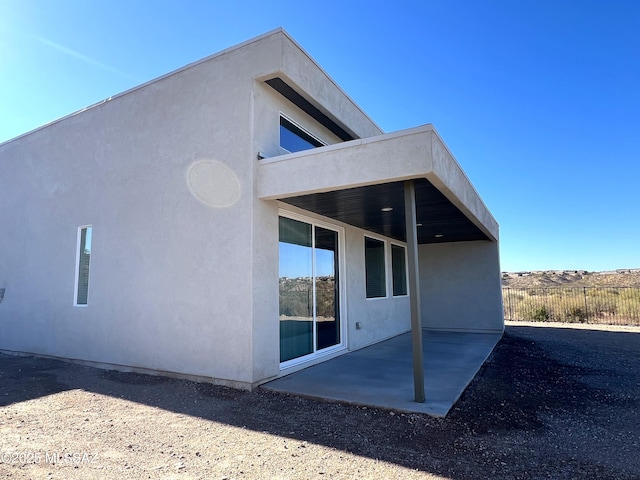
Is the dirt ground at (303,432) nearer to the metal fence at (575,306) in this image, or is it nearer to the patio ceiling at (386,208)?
the patio ceiling at (386,208)

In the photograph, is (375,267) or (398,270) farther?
(398,270)

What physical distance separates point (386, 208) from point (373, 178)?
1933 mm

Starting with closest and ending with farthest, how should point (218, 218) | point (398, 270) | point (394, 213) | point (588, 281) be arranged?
point (218, 218) < point (394, 213) < point (398, 270) < point (588, 281)

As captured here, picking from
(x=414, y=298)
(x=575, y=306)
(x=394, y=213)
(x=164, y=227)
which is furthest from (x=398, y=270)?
(x=575, y=306)

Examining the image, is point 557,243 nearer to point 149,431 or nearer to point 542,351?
point 542,351

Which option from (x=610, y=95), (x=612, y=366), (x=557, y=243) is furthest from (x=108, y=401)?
(x=557, y=243)

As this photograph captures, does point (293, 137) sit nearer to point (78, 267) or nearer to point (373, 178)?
point (373, 178)

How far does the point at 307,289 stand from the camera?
7.02 metres

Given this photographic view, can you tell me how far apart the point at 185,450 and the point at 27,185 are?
879 centimetres

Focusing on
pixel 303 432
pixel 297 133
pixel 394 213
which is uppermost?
pixel 297 133

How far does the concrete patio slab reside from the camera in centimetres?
475

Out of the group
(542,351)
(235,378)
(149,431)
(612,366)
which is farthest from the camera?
(542,351)

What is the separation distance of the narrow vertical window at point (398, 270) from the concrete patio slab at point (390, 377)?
8.14 ft

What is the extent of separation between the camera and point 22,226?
8.94 meters
